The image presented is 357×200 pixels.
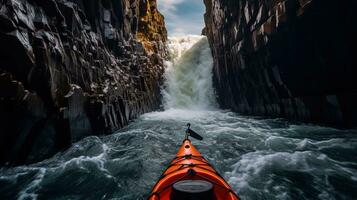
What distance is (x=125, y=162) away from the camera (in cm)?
785

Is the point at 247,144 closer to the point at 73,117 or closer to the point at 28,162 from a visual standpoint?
the point at 73,117

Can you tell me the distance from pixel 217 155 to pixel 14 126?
266 inches

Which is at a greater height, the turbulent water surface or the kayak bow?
the kayak bow

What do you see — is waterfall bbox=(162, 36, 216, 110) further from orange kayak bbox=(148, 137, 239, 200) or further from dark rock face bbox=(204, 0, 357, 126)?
orange kayak bbox=(148, 137, 239, 200)

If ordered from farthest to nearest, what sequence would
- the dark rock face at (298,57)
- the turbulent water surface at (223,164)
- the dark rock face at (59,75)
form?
the dark rock face at (298,57) → the dark rock face at (59,75) → the turbulent water surface at (223,164)

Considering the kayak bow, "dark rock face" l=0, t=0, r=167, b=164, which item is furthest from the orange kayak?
"dark rock face" l=0, t=0, r=167, b=164

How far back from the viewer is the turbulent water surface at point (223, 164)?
555 cm

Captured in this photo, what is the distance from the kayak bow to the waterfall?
67.4 ft

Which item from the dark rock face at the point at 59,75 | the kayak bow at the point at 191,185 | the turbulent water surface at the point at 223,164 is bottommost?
the turbulent water surface at the point at 223,164

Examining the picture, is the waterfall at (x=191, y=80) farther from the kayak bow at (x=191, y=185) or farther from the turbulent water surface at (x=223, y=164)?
the kayak bow at (x=191, y=185)

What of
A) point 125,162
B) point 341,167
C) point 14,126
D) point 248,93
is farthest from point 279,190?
point 248,93

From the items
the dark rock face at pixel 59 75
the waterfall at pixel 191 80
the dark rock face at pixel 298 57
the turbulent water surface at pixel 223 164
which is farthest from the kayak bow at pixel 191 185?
the waterfall at pixel 191 80

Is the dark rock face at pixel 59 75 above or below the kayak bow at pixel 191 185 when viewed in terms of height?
above

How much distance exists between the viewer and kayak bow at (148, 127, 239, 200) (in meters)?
2.84
